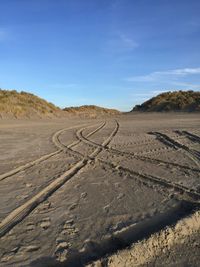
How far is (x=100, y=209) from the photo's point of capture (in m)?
5.75

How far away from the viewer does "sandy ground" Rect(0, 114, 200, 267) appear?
428cm

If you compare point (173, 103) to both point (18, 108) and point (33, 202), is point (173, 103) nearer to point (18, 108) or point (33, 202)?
point (18, 108)

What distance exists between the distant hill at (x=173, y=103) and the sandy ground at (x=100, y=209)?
31592 millimetres

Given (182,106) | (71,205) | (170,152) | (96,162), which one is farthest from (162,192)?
(182,106)

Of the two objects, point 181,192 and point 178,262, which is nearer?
point 178,262

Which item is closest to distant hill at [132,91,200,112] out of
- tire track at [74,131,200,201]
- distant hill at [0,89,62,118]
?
distant hill at [0,89,62,118]

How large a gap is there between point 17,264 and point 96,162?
5.46 meters

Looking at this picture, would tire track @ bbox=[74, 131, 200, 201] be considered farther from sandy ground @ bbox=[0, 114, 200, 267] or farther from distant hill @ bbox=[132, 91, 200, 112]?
distant hill @ bbox=[132, 91, 200, 112]

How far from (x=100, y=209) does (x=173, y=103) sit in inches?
1573

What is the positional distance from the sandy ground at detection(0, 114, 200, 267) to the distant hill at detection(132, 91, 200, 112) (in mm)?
31592

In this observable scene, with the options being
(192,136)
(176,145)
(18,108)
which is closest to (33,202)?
(176,145)

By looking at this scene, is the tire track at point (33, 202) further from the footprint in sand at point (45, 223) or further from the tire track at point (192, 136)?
the tire track at point (192, 136)

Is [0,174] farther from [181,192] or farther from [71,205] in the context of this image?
[181,192]

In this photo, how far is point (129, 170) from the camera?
27.5ft
